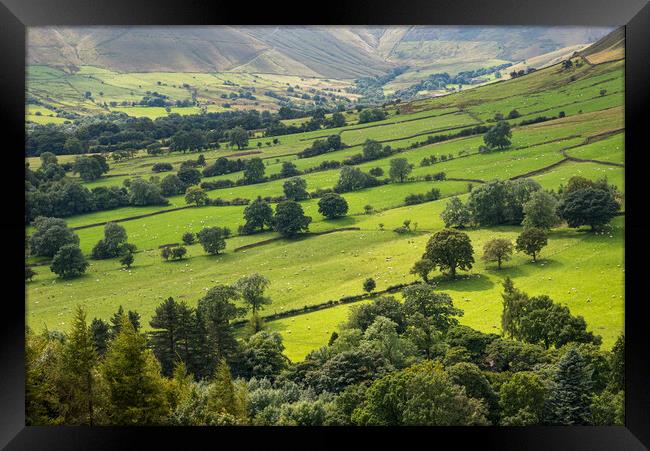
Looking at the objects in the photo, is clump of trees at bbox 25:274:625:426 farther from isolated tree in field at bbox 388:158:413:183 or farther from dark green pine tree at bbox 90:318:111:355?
isolated tree in field at bbox 388:158:413:183

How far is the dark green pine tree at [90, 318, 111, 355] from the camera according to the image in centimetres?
1280

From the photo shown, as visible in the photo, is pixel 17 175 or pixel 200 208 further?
pixel 200 208

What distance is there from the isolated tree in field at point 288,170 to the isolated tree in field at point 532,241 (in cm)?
611

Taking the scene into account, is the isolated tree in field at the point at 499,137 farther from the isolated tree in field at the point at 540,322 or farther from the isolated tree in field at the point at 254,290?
the isolated tree in field at the point at 254,290

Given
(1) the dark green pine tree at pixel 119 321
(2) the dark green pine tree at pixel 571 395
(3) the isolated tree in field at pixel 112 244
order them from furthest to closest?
(3) the isolated tree in field at pixel 112 244
(1) the dark green pine tree at pixel 119 321
(2) the dark green pine tree at pixel 571 395

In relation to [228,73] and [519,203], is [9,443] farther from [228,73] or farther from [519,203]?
[228,73]

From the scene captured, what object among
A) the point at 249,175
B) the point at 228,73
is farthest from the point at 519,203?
the point at 228,73

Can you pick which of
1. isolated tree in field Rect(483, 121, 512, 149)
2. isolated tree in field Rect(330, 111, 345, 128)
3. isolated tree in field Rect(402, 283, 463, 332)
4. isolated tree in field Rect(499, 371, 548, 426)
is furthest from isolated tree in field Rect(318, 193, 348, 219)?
isolated tree in field Rect(499, 371, 548, 426)

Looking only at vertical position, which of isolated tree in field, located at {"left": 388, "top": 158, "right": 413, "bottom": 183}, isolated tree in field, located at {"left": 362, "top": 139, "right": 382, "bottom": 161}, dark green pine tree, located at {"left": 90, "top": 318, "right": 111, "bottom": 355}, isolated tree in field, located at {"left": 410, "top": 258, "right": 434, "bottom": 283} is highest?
isolated tree in field, located at {"left": 362, "top": 139, "right": 382, "bottom": 161}

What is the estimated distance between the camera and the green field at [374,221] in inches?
577

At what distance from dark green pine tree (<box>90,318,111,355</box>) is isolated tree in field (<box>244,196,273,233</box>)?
14.9 feet
